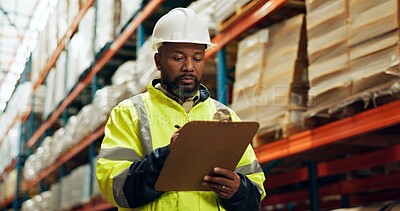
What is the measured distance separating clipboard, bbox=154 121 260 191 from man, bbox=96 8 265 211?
3cm

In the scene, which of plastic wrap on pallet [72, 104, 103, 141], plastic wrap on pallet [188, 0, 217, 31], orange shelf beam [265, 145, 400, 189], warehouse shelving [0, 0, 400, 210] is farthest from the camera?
plastic wrap on pallet [72, 104, 103, 141]

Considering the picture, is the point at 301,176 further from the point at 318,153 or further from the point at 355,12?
the point at 355,12

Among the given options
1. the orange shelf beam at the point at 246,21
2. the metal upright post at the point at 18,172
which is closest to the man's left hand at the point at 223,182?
the orange shelf beam at the point at 246,21

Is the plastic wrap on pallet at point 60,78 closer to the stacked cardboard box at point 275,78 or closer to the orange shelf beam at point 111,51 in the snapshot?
the orange shelf beam at point 111,51

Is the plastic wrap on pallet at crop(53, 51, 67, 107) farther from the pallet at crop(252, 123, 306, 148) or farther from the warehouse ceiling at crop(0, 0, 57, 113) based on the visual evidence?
the pallet at crop(252, 123, 306, 148)

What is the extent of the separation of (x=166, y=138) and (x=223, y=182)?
0.29 meters

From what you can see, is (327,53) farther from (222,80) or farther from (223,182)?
(223,182)

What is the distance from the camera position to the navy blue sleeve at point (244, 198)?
71.4 inches

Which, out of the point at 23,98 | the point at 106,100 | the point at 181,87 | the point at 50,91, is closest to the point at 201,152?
the point at 181,87

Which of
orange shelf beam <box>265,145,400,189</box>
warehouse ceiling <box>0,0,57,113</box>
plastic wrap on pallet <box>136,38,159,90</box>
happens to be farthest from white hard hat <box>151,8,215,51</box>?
warehouse ceiling <box>0,0,57,113</box>

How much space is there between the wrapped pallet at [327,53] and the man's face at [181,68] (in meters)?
1.02

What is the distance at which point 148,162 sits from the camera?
1.74 meters

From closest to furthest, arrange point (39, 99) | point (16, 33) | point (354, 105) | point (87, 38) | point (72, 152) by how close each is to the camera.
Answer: point (354, 105)
point (87, 38)
point (72, 152)
point (39, 99)
point (16, 33)

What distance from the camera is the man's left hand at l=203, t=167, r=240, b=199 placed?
1755mm
